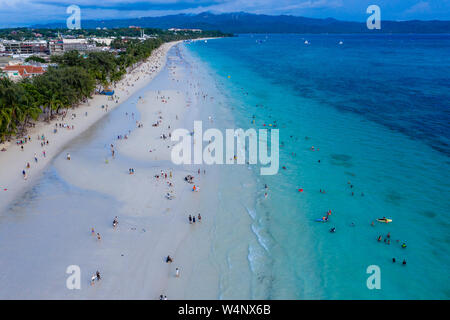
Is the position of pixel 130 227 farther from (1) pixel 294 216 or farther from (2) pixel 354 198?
(2) pixel 354 198

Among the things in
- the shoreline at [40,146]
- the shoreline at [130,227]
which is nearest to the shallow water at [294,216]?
the shoreline at [130,227]

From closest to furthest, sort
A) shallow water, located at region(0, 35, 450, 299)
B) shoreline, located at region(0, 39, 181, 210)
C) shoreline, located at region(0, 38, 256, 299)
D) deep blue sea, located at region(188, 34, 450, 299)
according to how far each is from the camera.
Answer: shoreline, located at region(0, 38, 256, 299) → shallow water, located at region(0, 35, 450, 299) → deep blue sea, located at region(188, 34, 450, 299) → shoreline, located at region(0, 39, 181, 210)

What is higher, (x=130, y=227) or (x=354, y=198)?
(x=354, y=198)

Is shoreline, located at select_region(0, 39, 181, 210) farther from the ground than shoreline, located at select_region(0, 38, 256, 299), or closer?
farther from the ground

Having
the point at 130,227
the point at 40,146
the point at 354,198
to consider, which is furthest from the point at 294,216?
the point at 40,146

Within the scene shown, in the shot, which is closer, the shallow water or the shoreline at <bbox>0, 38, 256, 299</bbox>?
the shoreline at <bbox>0, 38, 256, 299</bbox>

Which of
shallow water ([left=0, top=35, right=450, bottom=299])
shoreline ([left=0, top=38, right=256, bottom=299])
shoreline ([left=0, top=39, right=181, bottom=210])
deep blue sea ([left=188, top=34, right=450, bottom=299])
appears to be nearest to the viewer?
shoreline ([left=0, top=38, right=256, bottom=299])

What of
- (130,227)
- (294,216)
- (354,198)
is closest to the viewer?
(130,227)

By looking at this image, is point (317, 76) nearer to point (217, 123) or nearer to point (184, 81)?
point (184, 81)

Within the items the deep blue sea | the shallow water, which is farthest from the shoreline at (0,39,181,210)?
the deep blue sea

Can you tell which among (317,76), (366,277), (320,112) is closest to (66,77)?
(320,112)

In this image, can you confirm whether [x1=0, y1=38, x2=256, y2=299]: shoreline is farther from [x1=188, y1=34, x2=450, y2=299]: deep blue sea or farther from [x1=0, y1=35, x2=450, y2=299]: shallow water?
[x1=188, y1=34, x2=450, y2=299]: deep blue sea
